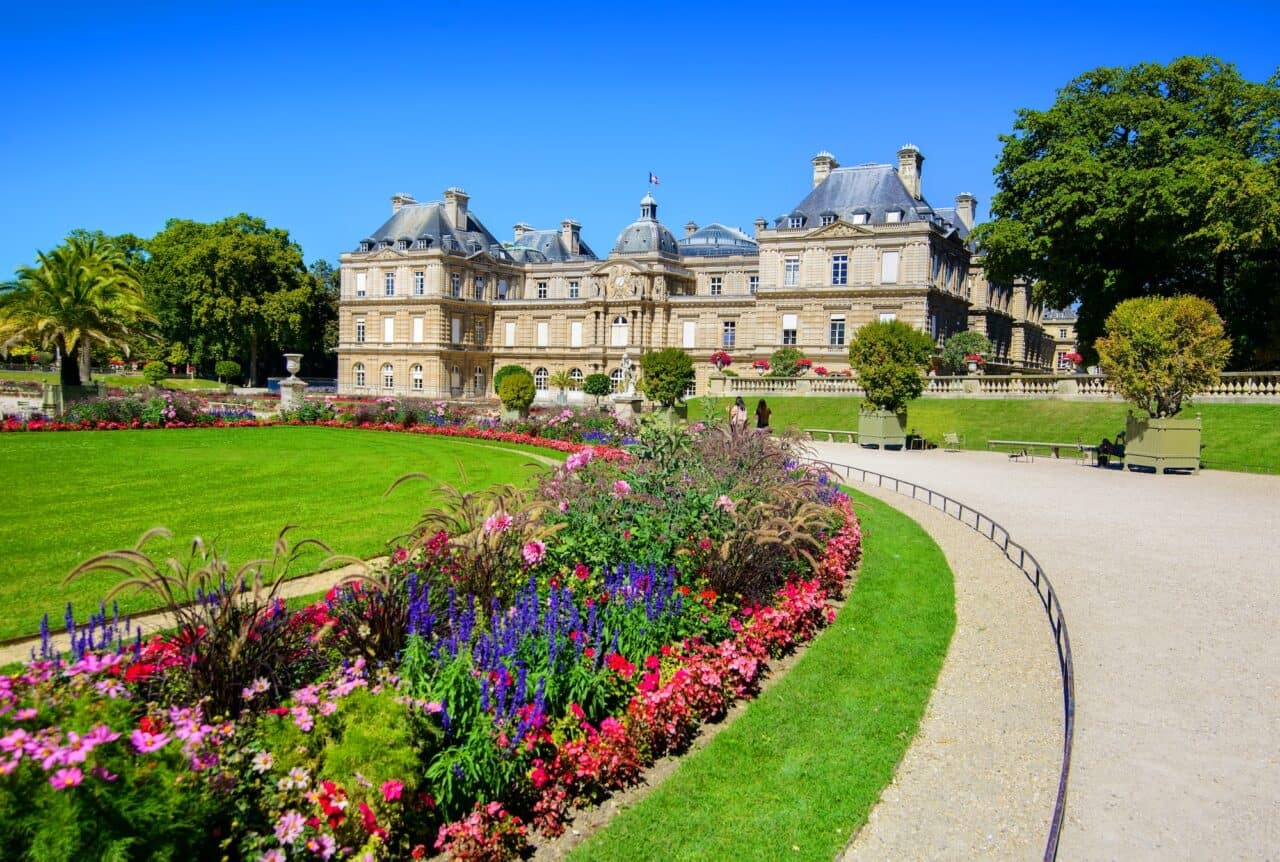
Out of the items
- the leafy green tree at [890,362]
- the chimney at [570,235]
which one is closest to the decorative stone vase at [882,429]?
the leafy green tree at [890,362]

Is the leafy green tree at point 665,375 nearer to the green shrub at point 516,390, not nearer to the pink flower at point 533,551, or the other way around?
the green shrub at point 516,390

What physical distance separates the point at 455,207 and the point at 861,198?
30381 mm

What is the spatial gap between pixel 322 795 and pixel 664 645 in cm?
308

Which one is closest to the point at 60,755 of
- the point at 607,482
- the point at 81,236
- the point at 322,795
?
the point at 322,795

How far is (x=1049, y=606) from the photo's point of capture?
29.1 ft

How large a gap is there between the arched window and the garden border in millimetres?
36457

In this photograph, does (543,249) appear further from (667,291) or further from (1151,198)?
(1151,198)

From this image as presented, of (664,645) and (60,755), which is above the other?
(60,755)

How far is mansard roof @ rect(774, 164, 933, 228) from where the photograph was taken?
46.1 m

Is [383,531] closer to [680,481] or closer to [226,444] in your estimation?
[680,481]

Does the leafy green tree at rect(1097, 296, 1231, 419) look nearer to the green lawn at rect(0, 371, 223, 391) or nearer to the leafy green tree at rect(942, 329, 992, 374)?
the leafy green tree at rect(942, 329, 992, 374)

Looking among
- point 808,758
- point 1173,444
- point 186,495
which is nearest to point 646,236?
point 1173,444

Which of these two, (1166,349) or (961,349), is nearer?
(1166,349)

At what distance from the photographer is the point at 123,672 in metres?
4.36
